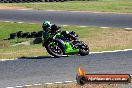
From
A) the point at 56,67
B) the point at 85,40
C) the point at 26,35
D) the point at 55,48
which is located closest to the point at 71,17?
the point at 26,35

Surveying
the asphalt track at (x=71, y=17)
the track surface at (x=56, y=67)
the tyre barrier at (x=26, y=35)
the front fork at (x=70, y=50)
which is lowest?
the asphalt track at (x=71, y=17)

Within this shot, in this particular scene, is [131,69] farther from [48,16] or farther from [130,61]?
[48,16]

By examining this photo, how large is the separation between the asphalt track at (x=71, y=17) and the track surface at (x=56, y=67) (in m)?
11.9

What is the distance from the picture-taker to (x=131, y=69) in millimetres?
14281

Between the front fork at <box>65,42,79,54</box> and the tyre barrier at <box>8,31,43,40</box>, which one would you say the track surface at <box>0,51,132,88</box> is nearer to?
the front fork at <box>65,42,79,54</box>

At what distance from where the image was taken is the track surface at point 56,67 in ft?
43.2

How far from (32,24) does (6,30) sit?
264 cm

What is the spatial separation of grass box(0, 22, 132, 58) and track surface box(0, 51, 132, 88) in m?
1.48

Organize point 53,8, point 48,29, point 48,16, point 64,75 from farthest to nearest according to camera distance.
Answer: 1. point 53,8
2. point 48,16
3. point 48,29
4. point 64,75

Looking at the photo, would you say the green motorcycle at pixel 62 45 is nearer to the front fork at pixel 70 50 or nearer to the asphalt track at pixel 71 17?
the front fork at pixel 70 50

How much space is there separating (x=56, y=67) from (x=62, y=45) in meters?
2.19

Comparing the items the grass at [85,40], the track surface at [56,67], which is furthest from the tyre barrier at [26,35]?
the track surface at [56,67]

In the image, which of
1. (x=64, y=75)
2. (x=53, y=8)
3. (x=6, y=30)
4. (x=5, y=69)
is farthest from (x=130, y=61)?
(x=53, y=8)

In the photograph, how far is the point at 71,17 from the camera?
32.8m
